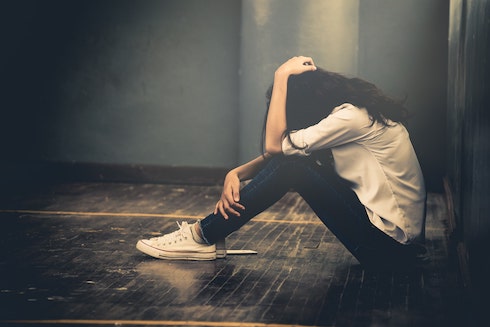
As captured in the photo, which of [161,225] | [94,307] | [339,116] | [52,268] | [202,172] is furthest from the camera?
[202,172]

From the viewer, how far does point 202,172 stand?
357 inches

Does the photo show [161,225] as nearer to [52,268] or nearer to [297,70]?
[52,268]

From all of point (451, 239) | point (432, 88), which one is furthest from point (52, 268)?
point (432, 88)

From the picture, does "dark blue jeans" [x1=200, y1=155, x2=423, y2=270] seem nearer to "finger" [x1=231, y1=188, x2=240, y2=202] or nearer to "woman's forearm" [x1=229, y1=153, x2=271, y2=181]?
"finger" [x1=231, y1=188, x2=240, y2=202]

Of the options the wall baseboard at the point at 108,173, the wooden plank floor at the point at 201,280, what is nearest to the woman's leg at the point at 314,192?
the wooden plank floor at the point at 201,280

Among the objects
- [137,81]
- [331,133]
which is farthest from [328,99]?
[137,81]

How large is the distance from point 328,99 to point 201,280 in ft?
3.86

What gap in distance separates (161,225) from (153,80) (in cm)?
277

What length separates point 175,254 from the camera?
5352 mm

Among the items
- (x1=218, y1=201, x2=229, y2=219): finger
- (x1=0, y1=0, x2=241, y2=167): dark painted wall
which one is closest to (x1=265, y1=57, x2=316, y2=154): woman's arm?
(x1=218, y1=201, x2=229, y2=219): finger

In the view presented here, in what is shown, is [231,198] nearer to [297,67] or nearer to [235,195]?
[235,195]

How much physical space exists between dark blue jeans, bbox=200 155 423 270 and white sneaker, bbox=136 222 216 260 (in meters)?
0.44

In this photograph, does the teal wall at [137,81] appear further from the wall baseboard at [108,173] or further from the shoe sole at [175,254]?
the shoe sole at [175,254]

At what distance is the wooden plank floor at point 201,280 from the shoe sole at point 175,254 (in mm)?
45
